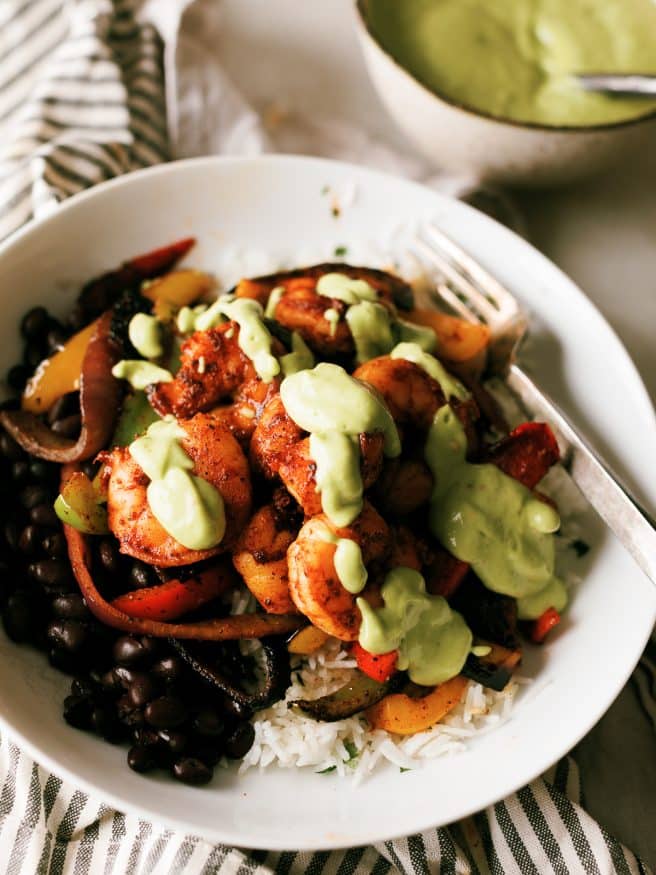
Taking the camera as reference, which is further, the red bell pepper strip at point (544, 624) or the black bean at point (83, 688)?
the red bell pepper strip at point (544, 624)

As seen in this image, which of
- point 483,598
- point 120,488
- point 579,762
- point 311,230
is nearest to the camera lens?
point 120,488

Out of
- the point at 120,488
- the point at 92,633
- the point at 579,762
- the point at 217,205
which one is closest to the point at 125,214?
the point at 217,205

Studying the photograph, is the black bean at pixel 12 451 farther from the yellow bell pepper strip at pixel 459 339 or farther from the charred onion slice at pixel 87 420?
the yellow bell pepper strip at pixel 459 339

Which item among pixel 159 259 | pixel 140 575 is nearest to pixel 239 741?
pixel 140 575

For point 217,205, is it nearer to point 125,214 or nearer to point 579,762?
point 125,214

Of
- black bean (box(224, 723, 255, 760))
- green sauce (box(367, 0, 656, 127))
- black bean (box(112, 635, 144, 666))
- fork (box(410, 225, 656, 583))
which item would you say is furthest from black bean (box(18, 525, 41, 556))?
green sauce (box(367, 0, 656, 127))

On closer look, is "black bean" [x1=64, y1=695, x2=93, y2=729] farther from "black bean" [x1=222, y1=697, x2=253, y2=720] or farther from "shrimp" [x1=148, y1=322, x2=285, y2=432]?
"shrimp" [x1=148, y1=322, x2=285, y2=432]

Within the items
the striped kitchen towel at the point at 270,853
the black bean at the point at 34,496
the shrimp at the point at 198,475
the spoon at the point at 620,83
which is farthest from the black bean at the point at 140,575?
the spoon at the point at 620,83

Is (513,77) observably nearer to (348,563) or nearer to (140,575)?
(348,563)
